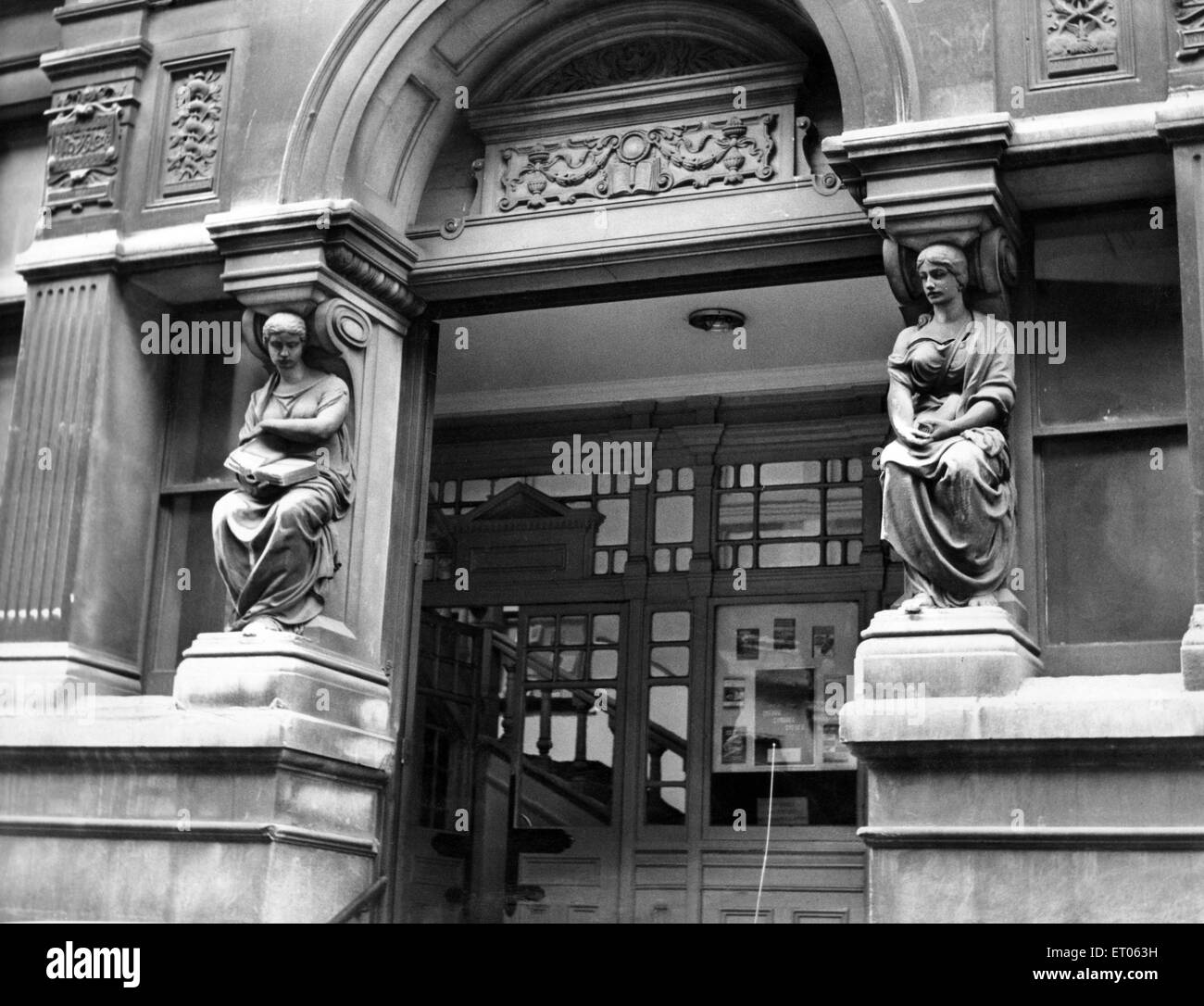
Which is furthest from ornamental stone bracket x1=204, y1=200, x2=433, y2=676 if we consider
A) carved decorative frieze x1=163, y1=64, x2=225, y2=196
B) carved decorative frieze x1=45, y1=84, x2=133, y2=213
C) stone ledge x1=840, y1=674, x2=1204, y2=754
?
stone ledge x1=840, y1=674, x2=1204, y2=754

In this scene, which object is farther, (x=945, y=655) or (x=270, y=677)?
(x=270, y=677)

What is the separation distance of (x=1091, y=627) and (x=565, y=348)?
15.5 feet

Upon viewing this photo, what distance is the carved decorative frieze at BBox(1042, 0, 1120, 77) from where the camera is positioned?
7.45 meters

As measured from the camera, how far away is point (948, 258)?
24.0 feet

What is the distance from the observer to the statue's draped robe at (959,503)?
23.0 feet

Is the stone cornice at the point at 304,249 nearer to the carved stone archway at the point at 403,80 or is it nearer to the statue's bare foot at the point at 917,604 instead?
the carved stone archway at the point at 403,80

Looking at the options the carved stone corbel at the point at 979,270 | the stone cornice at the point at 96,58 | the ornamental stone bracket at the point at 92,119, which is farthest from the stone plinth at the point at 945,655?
the stone cornice at the point at 96,58

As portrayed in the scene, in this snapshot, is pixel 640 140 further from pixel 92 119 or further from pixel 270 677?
pixel 270 677

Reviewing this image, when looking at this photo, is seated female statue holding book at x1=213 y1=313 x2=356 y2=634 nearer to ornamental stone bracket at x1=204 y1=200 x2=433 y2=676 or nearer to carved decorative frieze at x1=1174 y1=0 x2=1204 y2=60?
ornamental stone bracket at x1=204 y1=200 x2=433 y2=676

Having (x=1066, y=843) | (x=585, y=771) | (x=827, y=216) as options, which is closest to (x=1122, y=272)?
(x=827, y=216)

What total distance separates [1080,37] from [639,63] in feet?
7.78

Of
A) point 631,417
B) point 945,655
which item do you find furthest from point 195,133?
point 945,655

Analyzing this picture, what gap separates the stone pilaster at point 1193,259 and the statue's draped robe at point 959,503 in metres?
0.74

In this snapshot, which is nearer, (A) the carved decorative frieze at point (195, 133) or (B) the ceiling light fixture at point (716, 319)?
(A) the carved decorative frieze at point (195, 133)
